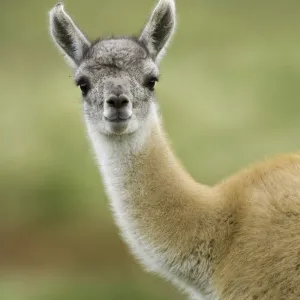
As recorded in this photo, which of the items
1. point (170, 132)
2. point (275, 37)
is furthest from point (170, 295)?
point (275, 37)

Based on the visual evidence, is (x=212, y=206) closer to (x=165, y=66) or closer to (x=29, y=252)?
(x=29, y=252)

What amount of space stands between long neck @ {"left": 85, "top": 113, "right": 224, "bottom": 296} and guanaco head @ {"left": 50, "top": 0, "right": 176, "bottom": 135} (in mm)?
147

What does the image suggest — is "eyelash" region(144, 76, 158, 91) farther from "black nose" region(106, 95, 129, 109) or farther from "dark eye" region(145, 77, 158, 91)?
"black nose" region(106, 95, 129, 109)

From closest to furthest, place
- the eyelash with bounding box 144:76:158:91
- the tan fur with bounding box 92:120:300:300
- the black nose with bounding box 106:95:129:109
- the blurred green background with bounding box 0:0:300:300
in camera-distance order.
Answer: the tan fur with bounding box 92:120:300:300 → the black nose with bounding box 106:95:129:109 → the eyelash with bounding box 144:76:158:91 → the blurred green background with bounding box 0:0:300:300

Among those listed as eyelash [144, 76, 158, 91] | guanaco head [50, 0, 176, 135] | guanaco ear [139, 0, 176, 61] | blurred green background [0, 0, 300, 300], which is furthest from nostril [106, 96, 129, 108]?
blurred green background [0, 0, 300, 300]

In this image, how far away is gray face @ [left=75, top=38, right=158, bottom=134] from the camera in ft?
20.2

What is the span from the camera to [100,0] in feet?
85.4

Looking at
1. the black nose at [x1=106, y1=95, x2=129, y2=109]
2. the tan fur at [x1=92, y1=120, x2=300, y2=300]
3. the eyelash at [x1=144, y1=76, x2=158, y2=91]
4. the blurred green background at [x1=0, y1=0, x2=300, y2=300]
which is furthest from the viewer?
the blurred green background at [x1=0, y1=0, x2=300, y2=300]

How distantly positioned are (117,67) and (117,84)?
0.19 metres

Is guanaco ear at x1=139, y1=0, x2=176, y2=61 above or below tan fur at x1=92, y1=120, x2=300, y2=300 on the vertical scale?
above

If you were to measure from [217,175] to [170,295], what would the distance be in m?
4.11

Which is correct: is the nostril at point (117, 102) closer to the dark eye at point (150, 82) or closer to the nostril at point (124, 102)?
the nostril at point (124, 102)

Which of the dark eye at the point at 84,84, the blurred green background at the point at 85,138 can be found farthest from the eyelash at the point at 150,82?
the blurred green background at the point at 85,138

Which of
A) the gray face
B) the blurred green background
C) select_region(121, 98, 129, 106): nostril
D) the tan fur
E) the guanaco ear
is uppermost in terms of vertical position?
the blurred green background
